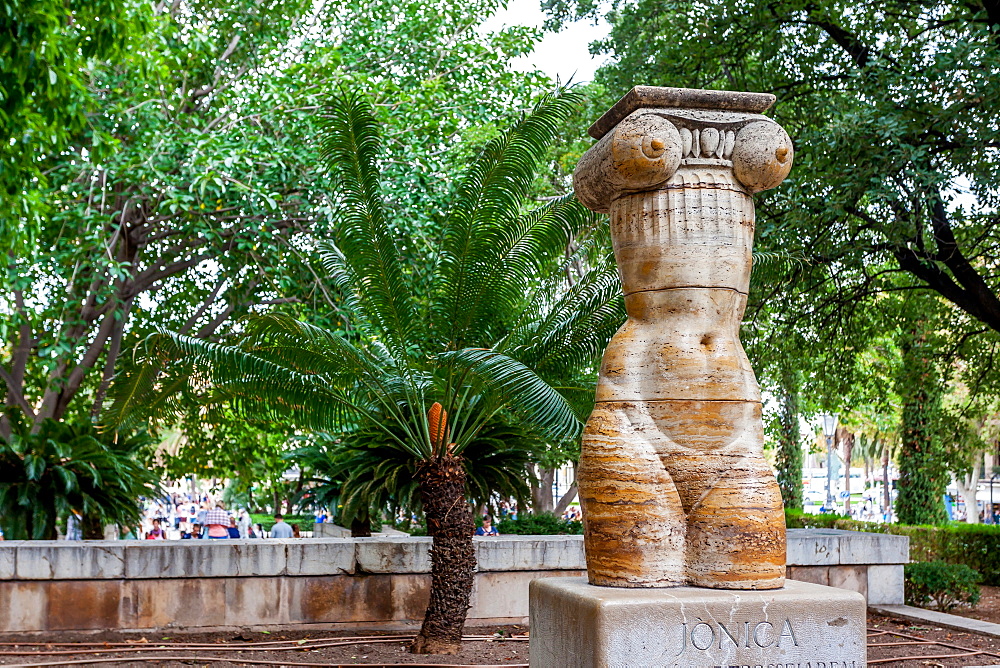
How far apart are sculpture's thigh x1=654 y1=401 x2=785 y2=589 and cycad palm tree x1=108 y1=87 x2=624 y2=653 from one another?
3800 mm

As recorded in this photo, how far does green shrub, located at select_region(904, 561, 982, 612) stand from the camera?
11.4 m

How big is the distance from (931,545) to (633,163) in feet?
48.4

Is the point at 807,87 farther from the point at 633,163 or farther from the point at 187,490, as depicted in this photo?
the point at 187,490

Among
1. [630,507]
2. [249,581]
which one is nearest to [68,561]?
[249,581]

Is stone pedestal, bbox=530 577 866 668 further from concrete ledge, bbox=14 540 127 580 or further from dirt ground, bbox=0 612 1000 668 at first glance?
concrete ledge, bbox=14 540 127 580

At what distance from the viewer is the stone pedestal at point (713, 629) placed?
4293 mm

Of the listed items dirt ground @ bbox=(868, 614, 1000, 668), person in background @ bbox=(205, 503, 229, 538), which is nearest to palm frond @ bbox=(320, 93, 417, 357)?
dirt ground @ bbox=(868, 614, 1000, 668)

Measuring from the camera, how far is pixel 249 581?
9.74 m

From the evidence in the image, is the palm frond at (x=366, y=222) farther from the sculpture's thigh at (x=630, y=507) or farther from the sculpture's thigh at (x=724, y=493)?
the sculpture's thigh at (x=724, y=493)

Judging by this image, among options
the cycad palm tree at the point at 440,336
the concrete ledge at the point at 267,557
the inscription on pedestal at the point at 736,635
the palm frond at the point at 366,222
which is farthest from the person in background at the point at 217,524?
the inscription on pedestal at the point at 736,635

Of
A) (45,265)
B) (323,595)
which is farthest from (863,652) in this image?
(45,265)

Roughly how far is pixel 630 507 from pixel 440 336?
4986 mm

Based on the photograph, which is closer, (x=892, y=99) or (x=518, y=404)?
(x=518, y=404)

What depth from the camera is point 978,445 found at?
16016 millimetres
